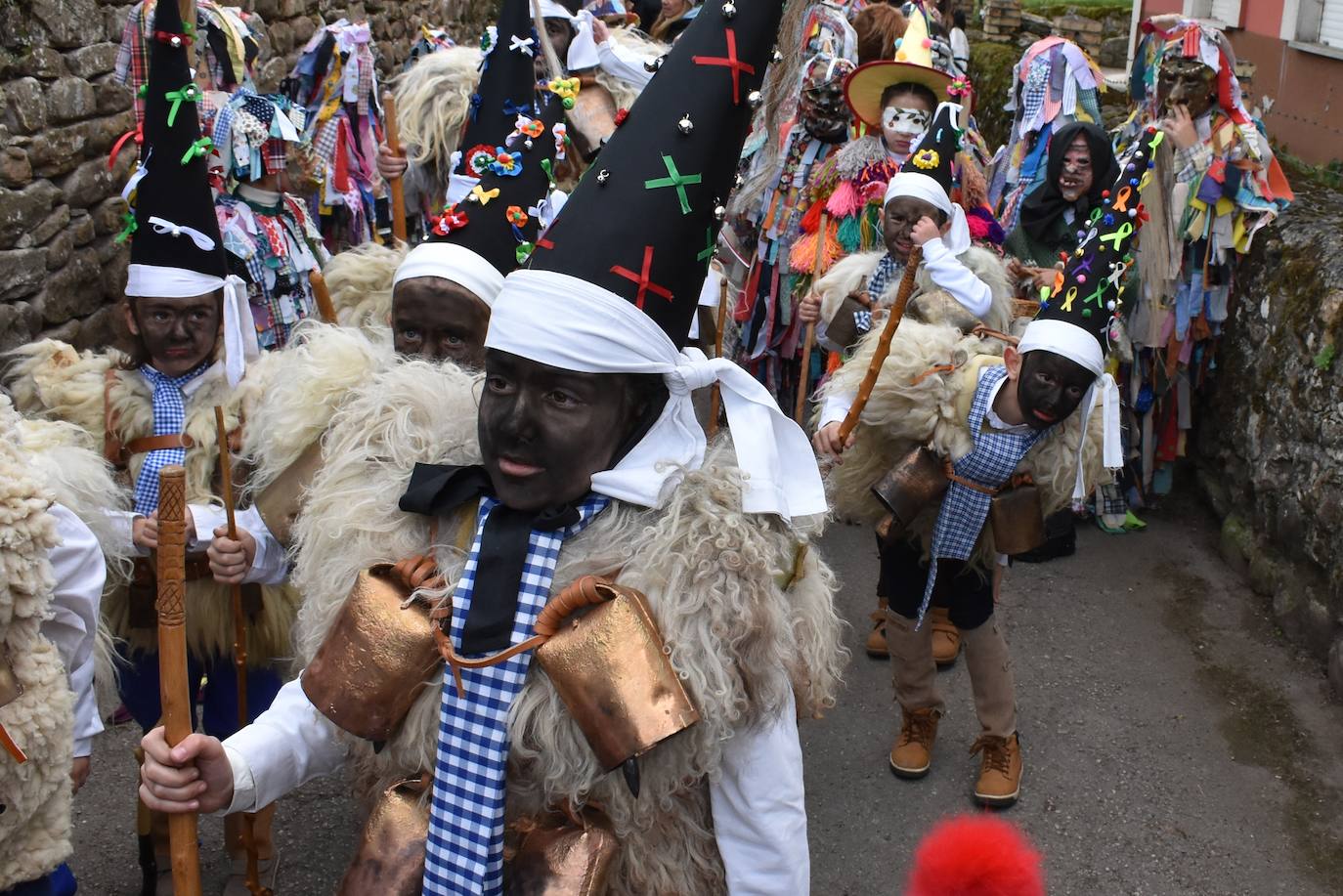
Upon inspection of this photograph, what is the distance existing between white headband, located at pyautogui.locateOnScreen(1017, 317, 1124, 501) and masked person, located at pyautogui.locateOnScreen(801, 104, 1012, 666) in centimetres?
81

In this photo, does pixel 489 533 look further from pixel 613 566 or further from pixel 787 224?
pixel 787 224

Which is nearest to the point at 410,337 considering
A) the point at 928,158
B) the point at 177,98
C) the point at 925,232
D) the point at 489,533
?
the point at 177,98

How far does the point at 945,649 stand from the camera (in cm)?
522

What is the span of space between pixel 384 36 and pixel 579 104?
5452 mm

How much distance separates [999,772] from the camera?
14.2ft

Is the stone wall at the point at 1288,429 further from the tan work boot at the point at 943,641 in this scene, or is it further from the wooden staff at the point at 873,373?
the wooden staff at the point at 873,373

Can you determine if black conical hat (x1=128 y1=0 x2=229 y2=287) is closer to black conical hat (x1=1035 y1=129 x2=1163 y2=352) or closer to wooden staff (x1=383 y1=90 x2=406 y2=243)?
wooden staff (x1=383 y1=90 x2=406 y2=243)

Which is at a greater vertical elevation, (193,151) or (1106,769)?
(193,151)

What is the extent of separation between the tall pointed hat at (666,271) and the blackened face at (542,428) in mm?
39

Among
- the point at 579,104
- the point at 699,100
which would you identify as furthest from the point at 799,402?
the point at 699,100

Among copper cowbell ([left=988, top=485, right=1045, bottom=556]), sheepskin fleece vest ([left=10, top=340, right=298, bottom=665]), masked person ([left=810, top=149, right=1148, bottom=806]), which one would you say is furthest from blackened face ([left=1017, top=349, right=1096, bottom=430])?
sheepskin fleece vest ([left=10, top=340, right=298, bottom=665])

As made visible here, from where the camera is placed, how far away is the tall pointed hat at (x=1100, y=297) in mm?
3824

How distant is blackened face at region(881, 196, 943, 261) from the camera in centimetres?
491

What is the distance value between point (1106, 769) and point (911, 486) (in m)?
1.45
